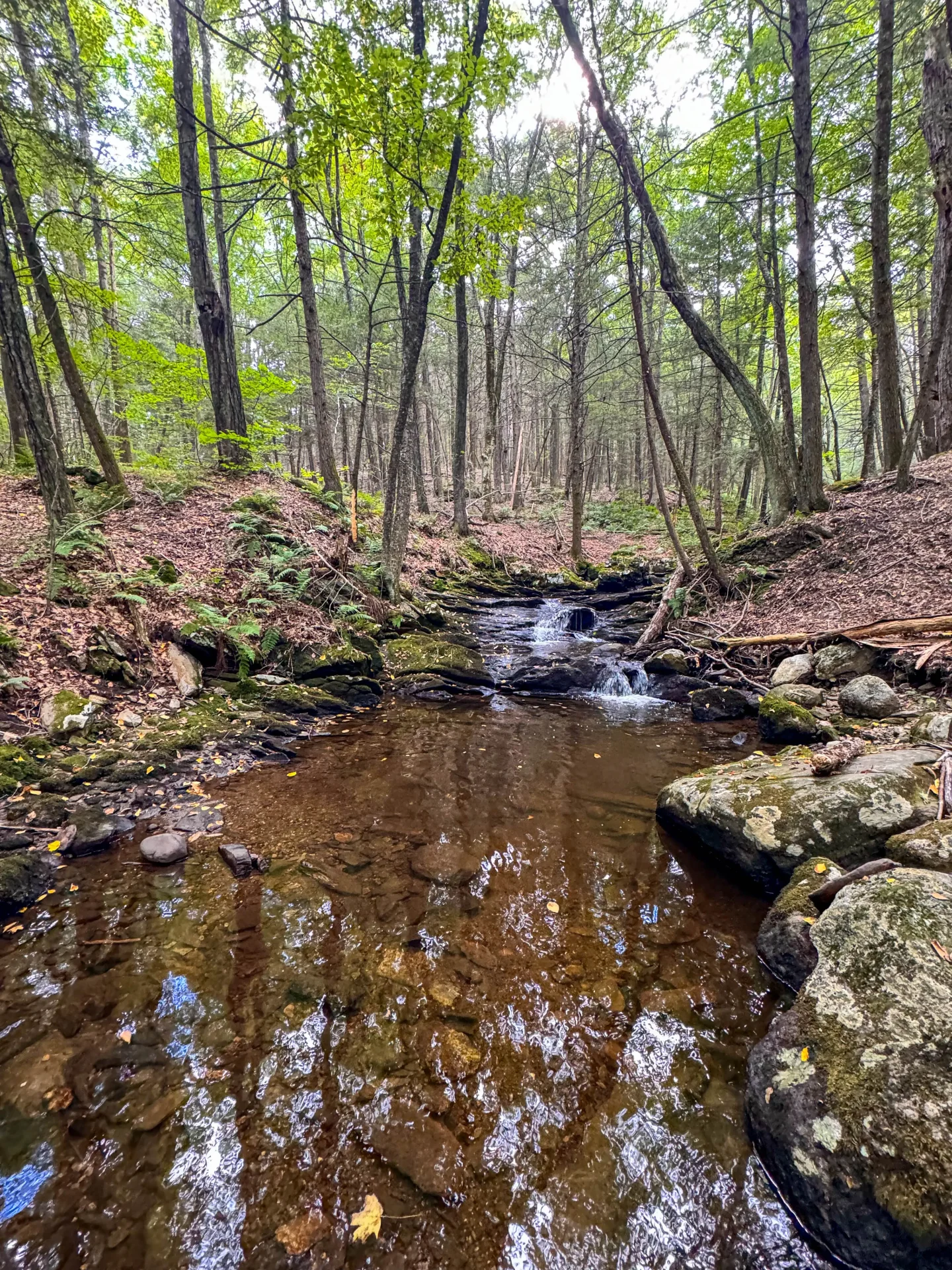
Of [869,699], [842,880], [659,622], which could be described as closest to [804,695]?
[869,699]

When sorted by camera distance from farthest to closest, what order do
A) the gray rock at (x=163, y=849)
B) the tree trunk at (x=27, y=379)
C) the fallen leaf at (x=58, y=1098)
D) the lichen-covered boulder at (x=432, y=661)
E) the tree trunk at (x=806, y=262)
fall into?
the tree trunk at (x=806, y=262), the lichen-covered boulder at (x=432, y=661), the tree trunk at (x=27, y=379), the gray rock at (x=163, y=849), the fallen leaf at (x=58, y=1098)

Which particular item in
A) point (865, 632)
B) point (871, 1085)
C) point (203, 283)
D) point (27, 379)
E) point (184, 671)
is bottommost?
point (871, 1085)

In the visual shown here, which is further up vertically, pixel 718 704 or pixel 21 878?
pixel 21 878

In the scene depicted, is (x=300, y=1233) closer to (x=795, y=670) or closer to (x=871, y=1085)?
(x=871, y=1085)

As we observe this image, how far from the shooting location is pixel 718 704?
7.48 metres

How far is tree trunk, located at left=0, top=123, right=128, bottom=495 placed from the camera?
6.64 m

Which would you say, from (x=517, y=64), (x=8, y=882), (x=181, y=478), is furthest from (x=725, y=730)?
(x=181, y=478)

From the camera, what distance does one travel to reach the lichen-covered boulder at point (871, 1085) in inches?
69.7

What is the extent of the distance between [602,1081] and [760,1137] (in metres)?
0.68

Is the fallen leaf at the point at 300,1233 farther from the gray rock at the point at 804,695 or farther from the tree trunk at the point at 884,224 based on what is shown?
the tree trunk at the point at 884,224

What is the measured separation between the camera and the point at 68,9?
35.1 feet

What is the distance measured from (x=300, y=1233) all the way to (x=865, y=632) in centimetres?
815

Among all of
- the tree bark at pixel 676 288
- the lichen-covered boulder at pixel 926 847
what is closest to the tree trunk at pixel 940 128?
the tree bark at pixel 676 288

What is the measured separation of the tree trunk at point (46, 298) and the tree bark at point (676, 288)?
7364mm
